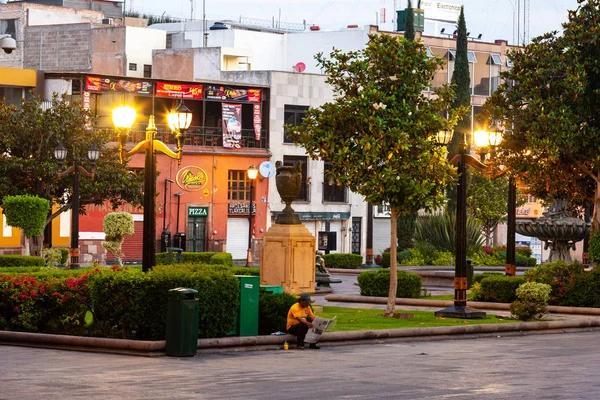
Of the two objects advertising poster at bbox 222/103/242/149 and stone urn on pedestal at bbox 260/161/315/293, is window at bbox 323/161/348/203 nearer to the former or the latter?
advertising poster at bbox 222/103/242/149

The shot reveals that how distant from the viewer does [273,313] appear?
827 inches

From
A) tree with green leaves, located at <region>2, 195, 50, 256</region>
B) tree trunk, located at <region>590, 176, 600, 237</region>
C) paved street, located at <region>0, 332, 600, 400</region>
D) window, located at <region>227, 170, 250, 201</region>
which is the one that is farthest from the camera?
window, located at <region>227, 170, 250, 201</region>

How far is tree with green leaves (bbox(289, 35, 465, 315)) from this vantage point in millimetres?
25734

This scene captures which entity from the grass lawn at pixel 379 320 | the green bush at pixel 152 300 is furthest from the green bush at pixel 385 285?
the green bush at pixel 152 300

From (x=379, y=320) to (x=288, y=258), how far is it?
322 centimetres

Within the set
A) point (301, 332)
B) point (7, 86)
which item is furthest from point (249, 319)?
point (7, 86)

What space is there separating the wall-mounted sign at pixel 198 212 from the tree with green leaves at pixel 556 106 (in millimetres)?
32440

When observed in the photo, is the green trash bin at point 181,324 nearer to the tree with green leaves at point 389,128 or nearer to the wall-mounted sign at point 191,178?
the tree with green leaves at point 389,128

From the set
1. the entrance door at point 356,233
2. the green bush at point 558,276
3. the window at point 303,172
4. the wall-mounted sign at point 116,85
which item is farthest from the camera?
the entrance door at point 356,233

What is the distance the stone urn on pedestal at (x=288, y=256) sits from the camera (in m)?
27.5

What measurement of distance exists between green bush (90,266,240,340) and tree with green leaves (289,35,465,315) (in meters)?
6.53

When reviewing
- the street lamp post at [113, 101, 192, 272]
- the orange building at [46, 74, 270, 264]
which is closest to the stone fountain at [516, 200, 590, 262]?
the street lamp post at [113, 101, 192, 272]

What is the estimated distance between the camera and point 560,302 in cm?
2998

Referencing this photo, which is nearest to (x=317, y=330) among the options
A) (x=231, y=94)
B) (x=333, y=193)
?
(x=231, y=94)
